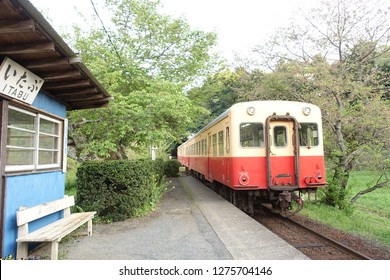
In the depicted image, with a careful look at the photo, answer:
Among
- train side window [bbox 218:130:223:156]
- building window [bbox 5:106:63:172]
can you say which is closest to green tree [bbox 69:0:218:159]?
train side window [bbox 218:130:223:156]

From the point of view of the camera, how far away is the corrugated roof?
2.98 metres

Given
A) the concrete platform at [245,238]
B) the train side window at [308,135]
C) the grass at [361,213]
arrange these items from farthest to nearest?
1. the grass at [361,213]
2. the train side window at [308,135]
3. the concrete platform at [245,238]

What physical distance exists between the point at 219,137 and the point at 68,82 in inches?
190

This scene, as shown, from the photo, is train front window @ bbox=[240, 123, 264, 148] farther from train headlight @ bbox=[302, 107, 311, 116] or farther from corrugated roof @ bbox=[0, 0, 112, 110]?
corrugated roof @ bbox=[0, 0, 112, 110]

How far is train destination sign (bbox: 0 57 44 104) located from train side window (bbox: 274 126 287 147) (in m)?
5.04

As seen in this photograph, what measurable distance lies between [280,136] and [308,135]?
72cm

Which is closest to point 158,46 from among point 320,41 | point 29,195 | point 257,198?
point 320,41

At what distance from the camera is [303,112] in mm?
7148

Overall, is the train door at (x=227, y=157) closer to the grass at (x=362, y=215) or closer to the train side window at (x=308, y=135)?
the train side window at (x=308, y=135)

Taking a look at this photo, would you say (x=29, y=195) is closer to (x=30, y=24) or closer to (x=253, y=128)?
(x=30, y=24)

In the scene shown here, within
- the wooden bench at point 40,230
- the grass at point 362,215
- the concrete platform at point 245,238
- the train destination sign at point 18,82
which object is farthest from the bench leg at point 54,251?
the grass at point 362,215

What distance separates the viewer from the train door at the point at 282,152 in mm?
6816

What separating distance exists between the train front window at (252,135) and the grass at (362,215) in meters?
3.08
